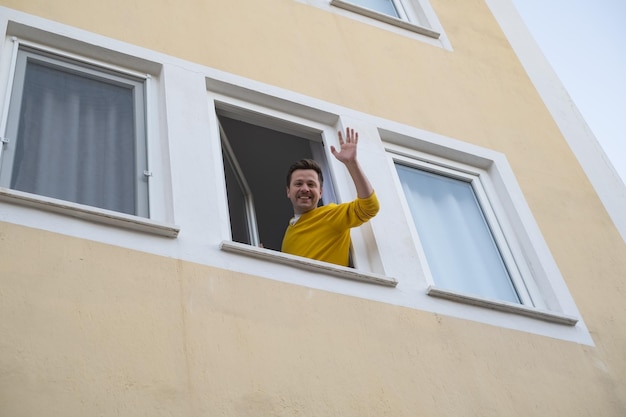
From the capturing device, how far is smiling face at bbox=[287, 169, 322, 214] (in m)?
7.60

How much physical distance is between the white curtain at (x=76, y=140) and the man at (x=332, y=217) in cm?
138

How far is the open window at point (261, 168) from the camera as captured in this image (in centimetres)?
816

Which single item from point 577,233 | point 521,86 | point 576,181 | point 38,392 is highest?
point 521,86

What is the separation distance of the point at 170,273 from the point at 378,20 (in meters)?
4.71

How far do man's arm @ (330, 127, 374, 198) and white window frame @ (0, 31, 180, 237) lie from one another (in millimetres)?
1313

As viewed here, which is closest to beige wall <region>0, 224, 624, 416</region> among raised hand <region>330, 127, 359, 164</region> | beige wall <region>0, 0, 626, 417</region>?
beige wall <region>0, 0, 626, 417</region>

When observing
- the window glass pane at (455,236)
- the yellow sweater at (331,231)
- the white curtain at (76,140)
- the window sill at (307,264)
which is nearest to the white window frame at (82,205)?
the white curtain at (76,140)

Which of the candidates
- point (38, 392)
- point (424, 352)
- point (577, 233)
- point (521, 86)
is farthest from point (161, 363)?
point (521, 86)

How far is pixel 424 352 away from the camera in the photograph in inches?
253

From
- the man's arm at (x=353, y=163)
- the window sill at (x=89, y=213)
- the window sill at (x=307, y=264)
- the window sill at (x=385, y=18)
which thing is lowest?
the window sill at (x=307, y=264)

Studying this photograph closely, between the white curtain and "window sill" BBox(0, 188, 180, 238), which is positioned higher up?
the white curtain

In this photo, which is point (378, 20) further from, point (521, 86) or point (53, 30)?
point (53, 30)

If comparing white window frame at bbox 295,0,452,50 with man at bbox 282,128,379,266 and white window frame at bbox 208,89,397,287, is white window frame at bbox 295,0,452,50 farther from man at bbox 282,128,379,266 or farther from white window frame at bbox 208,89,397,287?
man at bbox 282,128,379,266

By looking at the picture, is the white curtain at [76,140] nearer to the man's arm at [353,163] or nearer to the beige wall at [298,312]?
the beige wall at [298,312]
